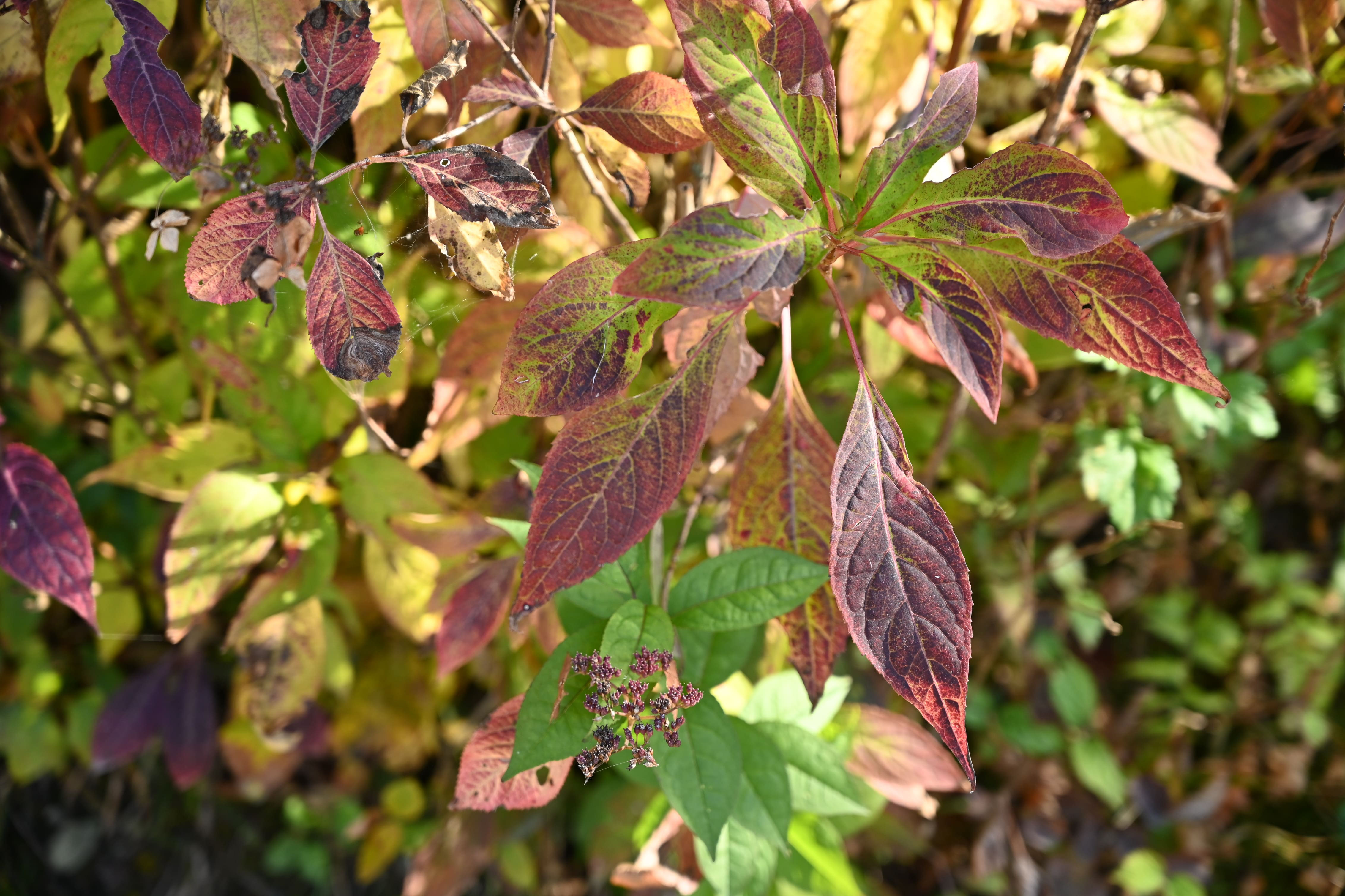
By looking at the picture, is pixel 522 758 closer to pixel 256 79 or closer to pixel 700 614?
pixel 700 614

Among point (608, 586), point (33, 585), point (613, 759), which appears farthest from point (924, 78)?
point (33, 585)

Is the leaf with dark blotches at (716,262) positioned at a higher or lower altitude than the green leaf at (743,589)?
higher

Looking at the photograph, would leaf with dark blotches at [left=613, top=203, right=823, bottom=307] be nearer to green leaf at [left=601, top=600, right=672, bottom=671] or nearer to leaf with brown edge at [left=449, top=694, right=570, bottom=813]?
green leaf at [left=601, top=600, right=672, bottom=671]

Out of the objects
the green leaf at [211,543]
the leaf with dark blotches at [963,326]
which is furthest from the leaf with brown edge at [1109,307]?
the green leaf at [211,543]

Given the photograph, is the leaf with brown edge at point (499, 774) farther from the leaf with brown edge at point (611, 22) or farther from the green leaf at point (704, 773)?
the leaf with brown edge at point (611, 22)

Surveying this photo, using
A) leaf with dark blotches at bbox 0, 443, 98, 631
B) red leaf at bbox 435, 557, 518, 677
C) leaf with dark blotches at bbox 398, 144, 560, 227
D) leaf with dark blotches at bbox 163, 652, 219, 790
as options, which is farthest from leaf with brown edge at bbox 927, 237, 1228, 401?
leaf with dark blotches at bbox 163, 652, 219, 790
